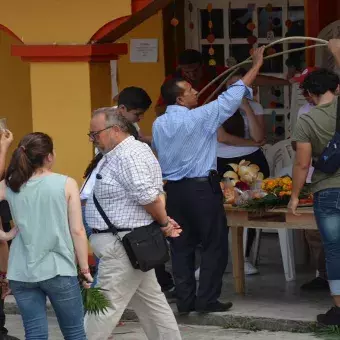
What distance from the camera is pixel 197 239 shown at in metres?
8.81

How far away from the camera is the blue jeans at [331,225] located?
26.7 feet

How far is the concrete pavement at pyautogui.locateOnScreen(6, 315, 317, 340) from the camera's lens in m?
8.52

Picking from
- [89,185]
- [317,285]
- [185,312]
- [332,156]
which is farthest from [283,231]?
[89,185]

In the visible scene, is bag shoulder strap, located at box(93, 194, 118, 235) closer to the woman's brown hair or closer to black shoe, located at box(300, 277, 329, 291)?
the woman's brown hair

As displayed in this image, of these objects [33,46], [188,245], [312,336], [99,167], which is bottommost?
[312,336]

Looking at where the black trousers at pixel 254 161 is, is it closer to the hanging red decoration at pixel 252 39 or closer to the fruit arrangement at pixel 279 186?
the fruit arrangement at pixel 279 186

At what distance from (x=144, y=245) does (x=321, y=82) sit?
187cm

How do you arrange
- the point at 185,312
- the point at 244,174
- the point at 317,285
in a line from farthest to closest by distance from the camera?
the point at 317,285, the point at 244,174, the point at 185,312

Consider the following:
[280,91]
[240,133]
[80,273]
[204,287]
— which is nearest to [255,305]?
[204,287]

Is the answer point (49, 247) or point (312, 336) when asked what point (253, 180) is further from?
point (49, 247)

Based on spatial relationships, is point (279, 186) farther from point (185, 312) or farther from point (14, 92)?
point (14, 92)

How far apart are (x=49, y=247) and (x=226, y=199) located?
269 cm

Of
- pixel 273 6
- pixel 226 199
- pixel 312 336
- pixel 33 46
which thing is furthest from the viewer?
pixel 273 6

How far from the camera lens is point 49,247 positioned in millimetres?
6648
